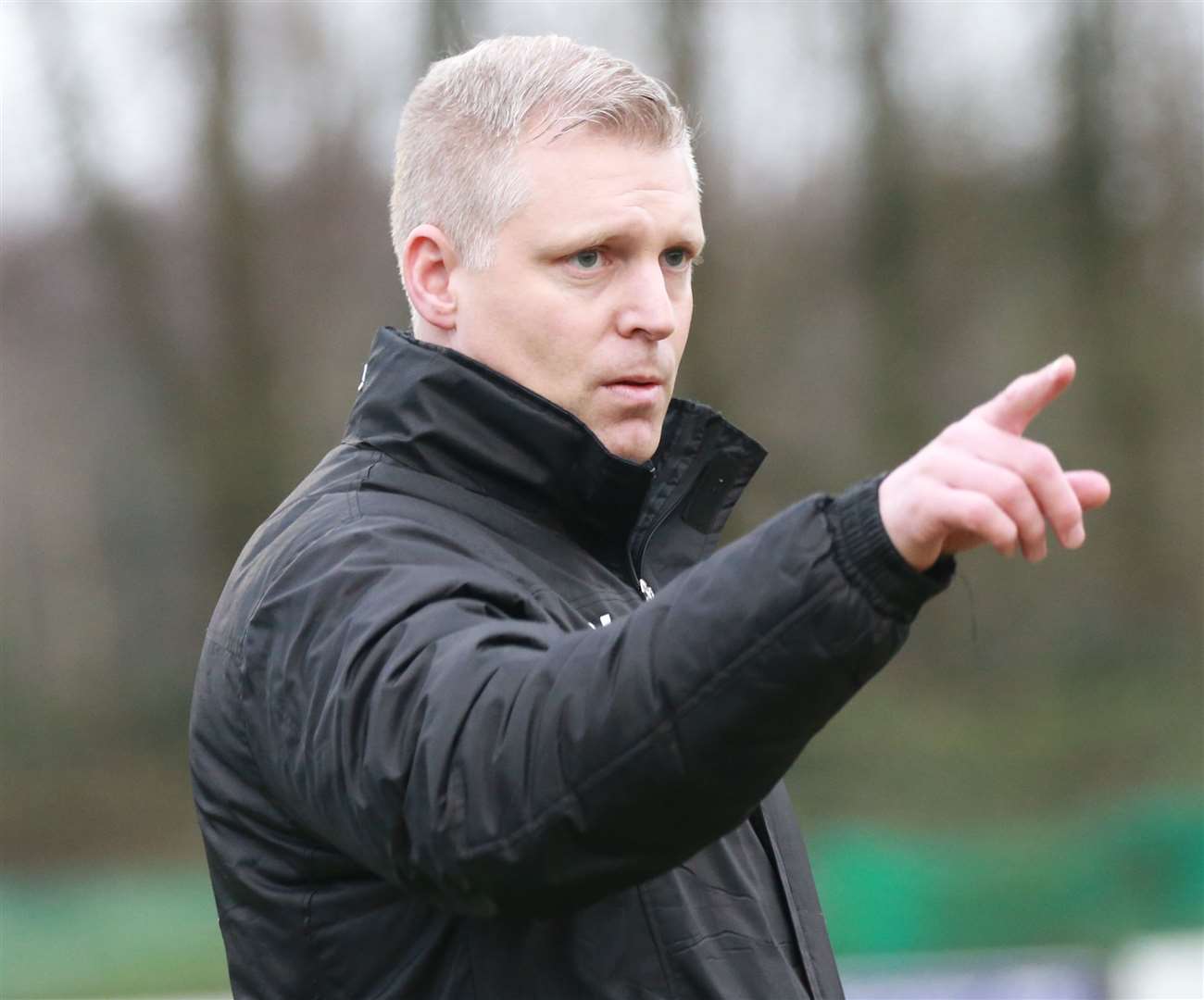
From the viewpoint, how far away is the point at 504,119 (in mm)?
1881

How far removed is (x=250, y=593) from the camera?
5.35 feet

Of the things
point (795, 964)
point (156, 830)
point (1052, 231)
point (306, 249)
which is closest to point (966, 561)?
point (1052, 231)

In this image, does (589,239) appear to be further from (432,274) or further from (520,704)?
(520,704)

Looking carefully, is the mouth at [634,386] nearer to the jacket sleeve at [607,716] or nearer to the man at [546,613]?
the man at [546,613]

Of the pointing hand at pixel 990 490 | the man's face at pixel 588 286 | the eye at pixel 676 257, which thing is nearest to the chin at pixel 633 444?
the man's face at pixel 588 286

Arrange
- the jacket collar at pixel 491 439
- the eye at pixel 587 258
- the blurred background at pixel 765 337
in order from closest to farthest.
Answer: the jacket collar at pixel 491 439
the eye at pixel 587 258
the blurred background at pixel 765 337

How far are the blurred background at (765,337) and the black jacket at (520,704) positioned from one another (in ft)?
24.2

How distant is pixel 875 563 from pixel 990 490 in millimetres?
108

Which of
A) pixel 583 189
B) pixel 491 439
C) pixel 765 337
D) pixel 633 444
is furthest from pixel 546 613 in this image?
pixel 765 337

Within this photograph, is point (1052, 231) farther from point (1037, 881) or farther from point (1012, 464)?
point (1012, 464)

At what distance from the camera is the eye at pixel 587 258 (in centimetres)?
186

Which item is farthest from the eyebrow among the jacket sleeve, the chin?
the jacket sleeve

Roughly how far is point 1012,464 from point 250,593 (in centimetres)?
81

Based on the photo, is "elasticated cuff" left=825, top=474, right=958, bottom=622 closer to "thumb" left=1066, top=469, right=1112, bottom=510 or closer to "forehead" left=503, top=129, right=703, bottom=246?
"thumb" left=1066, top=469, right=1112, bottom=510
